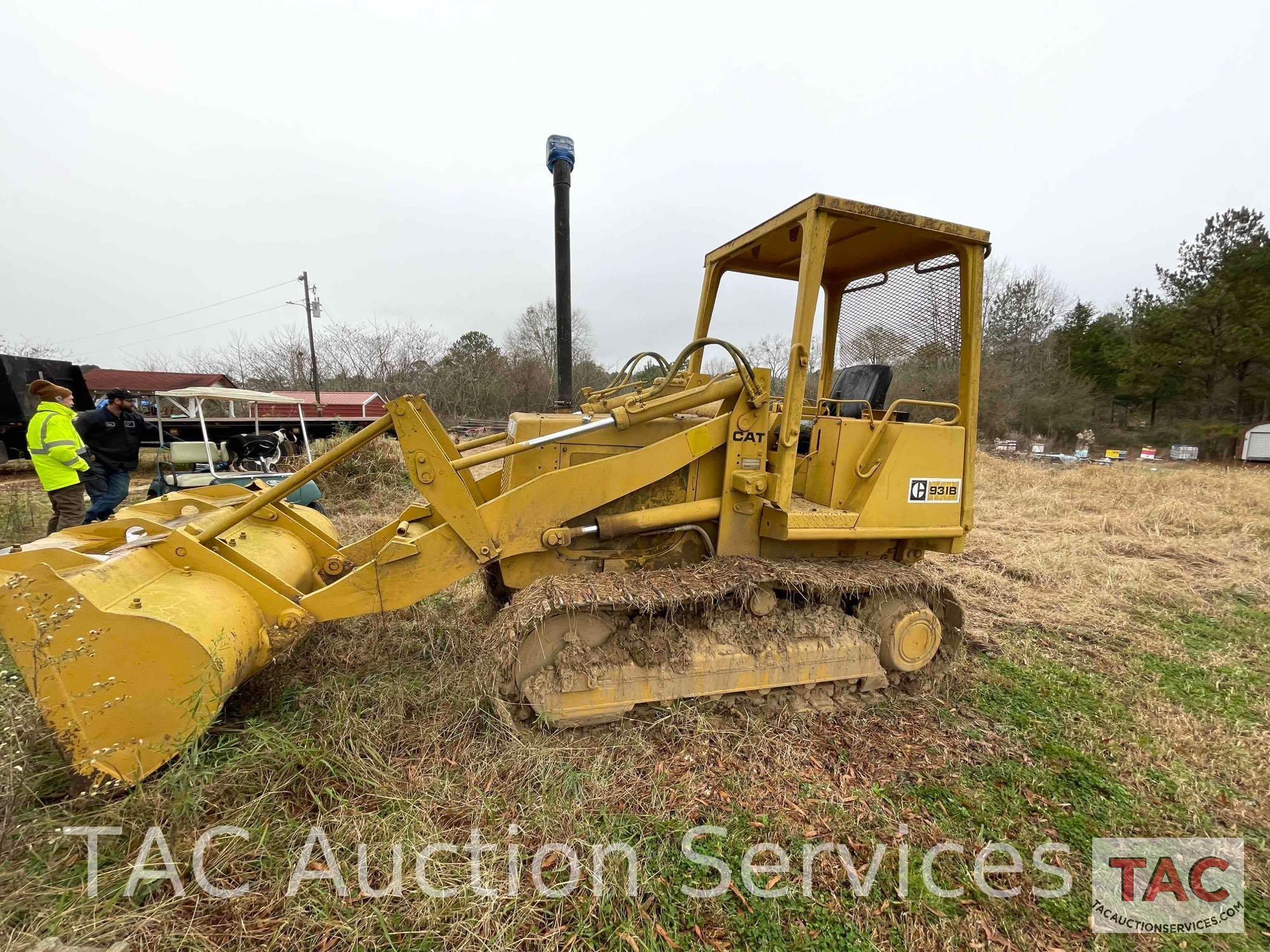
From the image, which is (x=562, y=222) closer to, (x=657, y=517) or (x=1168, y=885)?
(x=657, y=517)

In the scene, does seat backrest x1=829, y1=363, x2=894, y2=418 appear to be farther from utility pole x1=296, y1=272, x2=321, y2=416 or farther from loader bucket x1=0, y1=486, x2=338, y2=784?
utility pole x1=296, y1=272, x2=321, y2=416

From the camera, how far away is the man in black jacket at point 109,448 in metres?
6.03

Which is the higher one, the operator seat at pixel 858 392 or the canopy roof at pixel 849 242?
the canopy roof at pixel 849 242

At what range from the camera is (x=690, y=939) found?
1.94 metres

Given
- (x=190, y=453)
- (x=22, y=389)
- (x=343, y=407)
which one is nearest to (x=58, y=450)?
(x=190, y=453)

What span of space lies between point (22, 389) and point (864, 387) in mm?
16910

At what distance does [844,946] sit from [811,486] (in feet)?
7.67

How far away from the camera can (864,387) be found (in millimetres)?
3926

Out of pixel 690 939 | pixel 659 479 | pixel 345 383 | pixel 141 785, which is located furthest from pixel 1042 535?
pixel 345 383

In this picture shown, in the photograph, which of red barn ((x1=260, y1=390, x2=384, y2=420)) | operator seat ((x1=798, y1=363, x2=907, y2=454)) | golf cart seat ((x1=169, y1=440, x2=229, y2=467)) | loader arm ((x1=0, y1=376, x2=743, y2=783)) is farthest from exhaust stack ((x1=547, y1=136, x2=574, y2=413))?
red barn ((x1=260, y1=390, x2=384, y2=420))

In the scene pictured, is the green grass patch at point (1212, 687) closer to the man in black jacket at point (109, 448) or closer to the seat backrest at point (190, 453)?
the man in black jacket at point (109, 448)

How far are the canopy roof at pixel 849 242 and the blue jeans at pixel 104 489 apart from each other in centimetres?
714

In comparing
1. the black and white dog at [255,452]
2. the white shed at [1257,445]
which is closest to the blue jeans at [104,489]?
the black and white dog at [255,452]

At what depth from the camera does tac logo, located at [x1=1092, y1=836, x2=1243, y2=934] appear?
2096mm
